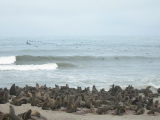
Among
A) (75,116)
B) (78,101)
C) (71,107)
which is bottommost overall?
(75,116)

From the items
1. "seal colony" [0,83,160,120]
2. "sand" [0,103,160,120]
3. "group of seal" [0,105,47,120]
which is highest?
"group of seal" [0,105,47,120]

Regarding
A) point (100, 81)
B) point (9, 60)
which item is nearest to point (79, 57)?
point (9, 60)

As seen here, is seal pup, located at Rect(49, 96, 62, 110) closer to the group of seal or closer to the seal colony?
the seal colony

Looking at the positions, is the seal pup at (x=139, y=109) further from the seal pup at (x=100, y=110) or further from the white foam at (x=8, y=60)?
the white foam at (x=8, y=60)

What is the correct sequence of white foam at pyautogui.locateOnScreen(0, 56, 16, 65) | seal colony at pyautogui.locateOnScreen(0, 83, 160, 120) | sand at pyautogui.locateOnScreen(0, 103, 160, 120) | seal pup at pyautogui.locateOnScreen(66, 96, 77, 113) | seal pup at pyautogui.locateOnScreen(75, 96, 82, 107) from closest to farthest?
sand at pyautogui.locateOnScreen(0, 103, 160, 120) < seal pup at pyautogui.locateOnScreen(66, 96, 77, 113) < seal colony at pyautogui.locateOnScreen(0, 83, 160, 120) < seal pup at pyautogui.locateOnScreen(75, 96, 82, 107) < white foam at pyautogui.locateOnScreen(0, 56, 16, 65)

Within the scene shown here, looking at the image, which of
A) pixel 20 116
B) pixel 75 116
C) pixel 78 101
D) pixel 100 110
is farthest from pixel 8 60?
pixel 20 116

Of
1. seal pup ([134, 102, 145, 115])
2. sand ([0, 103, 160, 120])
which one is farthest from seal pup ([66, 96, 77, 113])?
seal pup ([134, 102, 145, 115])

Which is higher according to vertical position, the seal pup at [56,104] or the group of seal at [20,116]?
the group of seal at [20,116]

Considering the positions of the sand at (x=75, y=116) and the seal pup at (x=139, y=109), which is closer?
the sand at (x=75, y=116)

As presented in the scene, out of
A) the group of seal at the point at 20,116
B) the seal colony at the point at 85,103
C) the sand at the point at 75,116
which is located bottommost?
the sand at the point at 75,116

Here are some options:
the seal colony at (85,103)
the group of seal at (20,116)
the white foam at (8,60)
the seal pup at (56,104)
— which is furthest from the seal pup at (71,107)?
the white foam at (8,60)

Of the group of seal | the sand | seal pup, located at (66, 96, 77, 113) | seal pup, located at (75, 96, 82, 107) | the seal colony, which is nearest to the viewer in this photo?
the group of seal

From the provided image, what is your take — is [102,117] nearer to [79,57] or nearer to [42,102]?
[42,102]

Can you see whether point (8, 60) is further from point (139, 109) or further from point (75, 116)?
point (139, 109)
